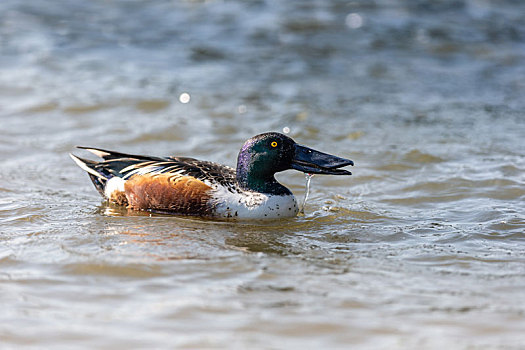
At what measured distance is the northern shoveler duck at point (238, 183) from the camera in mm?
6473

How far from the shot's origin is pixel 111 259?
17.2 feet

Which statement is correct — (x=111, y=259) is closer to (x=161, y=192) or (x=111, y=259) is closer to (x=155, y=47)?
(x=161, y=192)

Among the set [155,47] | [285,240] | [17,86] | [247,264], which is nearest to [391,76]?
[155,47]

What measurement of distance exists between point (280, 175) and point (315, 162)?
1662 mm

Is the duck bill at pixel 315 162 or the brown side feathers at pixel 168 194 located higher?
the duck bill at pixel 315 162

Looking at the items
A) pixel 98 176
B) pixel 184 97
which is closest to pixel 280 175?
pixel 98 176

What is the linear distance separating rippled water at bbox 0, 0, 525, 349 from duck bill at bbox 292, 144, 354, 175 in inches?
17.1

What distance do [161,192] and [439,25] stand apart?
8801mm

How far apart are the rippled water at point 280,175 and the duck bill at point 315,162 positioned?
434 mm

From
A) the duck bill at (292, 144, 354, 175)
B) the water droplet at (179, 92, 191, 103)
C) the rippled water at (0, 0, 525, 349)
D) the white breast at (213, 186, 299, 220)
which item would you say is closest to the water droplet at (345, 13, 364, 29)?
the rippled water at (0, 0, 525, 349)

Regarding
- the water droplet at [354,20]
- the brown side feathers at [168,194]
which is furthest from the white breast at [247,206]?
the water droplet at [354,20]

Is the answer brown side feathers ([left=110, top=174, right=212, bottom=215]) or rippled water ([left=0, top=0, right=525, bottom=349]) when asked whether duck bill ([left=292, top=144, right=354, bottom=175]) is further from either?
brown side feathers ([left=110, top=174, right=212, bottom=215])

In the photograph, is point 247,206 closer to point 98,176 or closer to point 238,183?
point 238,183

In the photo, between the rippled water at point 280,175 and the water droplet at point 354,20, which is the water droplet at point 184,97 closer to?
the rippled water at point 280,175
